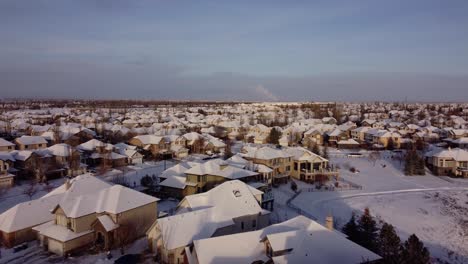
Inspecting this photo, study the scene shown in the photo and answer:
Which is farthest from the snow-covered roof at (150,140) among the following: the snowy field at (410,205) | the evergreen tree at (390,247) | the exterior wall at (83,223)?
the evergreen tree at (390,247)

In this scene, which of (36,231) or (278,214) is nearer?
(36,231)

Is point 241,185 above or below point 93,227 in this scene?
above

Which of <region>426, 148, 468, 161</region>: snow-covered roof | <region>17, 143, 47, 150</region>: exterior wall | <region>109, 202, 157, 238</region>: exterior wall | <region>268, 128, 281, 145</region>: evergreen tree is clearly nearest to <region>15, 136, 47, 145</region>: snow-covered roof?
<region>17, 143, 47, 150</region>: exterior wall

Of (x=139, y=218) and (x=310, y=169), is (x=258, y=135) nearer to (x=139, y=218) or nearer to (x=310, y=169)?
(x=310, y=169)

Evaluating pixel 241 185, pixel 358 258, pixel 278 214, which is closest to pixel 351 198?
pixel 278 214

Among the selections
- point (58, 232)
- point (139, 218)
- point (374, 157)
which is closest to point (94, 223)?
point (58, 232)

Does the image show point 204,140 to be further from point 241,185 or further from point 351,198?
point 241,185

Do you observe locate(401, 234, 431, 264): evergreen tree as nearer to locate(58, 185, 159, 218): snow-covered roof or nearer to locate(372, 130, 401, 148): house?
locate(58, 185, 159, 218): snow-covered roof
